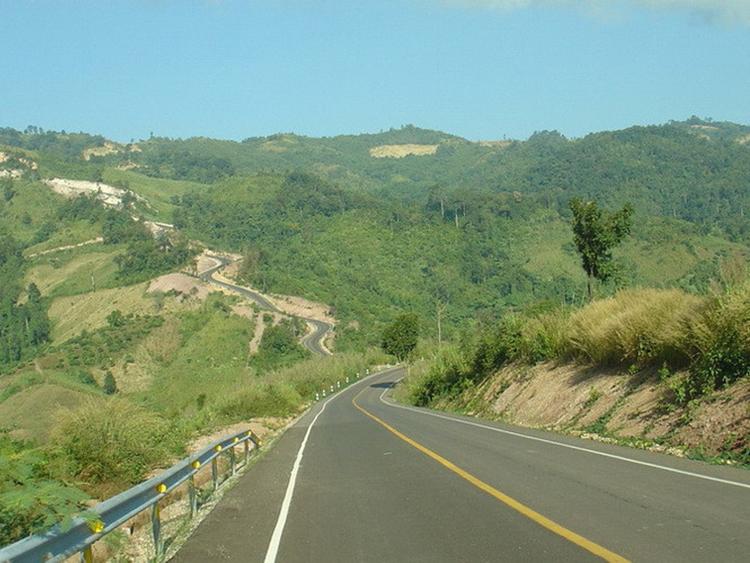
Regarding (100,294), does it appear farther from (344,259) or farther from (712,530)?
(712,530)

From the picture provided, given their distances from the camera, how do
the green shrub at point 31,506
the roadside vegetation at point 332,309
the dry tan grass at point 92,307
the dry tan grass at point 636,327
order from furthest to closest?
1. the dry tan grass at point 92,307
2. the dry tan grass at point 636,327
3. the roadside vegetation at point 332,309
4. the green shrub at point 31,506

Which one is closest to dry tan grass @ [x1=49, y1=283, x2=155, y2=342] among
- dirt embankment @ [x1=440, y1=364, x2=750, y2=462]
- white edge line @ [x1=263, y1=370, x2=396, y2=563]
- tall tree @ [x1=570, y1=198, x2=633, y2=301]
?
tall tree @ [x1=570, y1=198, x2=633, y2=301]

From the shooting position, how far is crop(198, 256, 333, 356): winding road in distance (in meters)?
115

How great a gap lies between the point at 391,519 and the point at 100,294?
120m

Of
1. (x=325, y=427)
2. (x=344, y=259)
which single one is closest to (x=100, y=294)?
Answer: (x=344, y=259)

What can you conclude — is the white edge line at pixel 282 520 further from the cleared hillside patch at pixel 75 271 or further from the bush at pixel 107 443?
the cleared hillside patch at pixel 75 271

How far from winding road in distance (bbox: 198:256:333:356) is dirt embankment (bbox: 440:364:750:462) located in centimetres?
8052

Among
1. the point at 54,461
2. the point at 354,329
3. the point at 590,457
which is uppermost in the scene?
the point at 54,461

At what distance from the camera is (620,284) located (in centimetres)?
3447

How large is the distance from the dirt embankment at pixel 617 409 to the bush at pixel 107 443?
30.1 ft

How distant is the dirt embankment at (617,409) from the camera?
1511 centimetres

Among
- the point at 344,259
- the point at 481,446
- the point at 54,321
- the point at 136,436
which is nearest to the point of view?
the point at 136,436

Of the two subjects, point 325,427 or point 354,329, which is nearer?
point 325,427

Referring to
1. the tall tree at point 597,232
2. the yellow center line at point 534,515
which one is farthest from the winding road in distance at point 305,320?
the yellow center line at point 534,515
